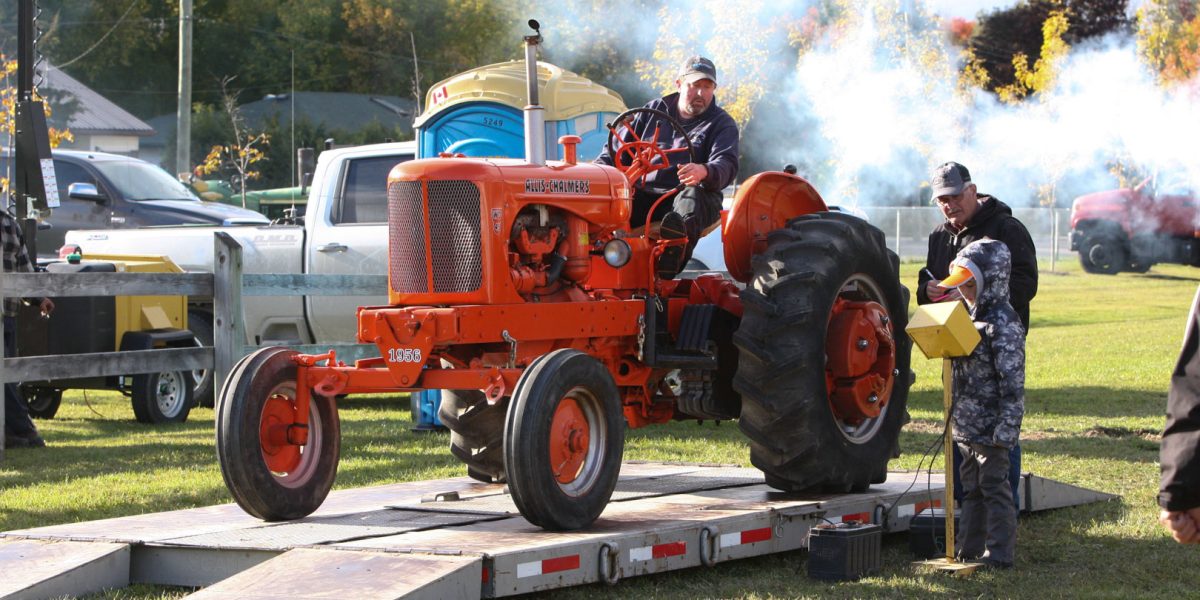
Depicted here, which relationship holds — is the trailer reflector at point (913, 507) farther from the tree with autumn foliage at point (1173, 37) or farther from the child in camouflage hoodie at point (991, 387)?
the tree with autumn foliage at point (1173, 37)

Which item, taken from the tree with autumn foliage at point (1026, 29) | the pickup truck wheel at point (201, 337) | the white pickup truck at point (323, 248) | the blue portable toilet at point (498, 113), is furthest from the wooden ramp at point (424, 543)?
the tree with autumn foliage at point (1026, 29)

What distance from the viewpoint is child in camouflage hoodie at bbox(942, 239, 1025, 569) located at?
6.44 metres

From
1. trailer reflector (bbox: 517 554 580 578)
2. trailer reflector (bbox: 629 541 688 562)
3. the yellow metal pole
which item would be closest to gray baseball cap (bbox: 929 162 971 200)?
the yellow metal pole

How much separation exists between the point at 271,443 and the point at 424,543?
1123 millimetres

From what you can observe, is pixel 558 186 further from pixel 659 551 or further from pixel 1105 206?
pixel 1105 206

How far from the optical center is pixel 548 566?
5.49 meters

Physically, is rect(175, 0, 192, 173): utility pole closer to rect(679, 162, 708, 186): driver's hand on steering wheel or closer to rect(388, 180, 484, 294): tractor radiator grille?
rect(679, 162, 708, 186): driver's hand on steering wheel

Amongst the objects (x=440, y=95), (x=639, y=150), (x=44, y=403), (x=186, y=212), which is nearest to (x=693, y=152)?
(x=639, y=150)

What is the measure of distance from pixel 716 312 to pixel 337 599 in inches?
116

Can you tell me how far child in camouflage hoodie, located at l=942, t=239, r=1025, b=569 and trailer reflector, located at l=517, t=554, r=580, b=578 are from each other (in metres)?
1.91

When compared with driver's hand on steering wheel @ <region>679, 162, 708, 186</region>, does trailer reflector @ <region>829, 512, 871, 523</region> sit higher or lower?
lower

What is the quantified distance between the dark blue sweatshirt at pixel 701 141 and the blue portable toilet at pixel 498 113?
12.0 feet

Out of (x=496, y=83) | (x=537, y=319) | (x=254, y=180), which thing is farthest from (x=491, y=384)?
(x=254, y=180)

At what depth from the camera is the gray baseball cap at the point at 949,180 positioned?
6.75m
